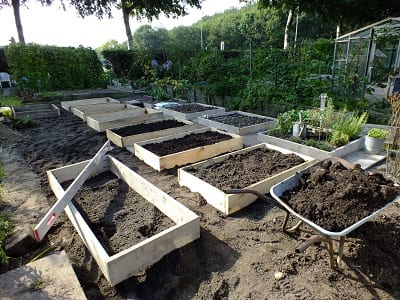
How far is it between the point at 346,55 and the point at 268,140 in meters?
7.23

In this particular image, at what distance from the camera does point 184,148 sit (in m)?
4.54

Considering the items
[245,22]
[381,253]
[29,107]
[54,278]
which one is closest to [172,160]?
[54,278]

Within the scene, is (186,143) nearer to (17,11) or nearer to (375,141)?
(375,141)

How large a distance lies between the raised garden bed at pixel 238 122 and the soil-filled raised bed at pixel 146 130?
519 millimetres

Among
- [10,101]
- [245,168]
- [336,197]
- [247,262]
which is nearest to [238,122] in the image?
[245,168]

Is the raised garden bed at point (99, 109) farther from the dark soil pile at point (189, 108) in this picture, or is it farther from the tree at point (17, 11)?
the tree at point (17, 11)

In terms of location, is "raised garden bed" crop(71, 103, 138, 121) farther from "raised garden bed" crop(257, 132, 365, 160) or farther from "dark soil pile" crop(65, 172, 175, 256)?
"raised garden bed" crop(257, 132, 365, 160)

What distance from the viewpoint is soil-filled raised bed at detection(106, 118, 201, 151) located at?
5.15 m

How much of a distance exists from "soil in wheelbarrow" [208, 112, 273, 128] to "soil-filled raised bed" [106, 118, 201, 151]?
83 cm

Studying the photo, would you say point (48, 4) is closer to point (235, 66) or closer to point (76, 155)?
point (235, 66)

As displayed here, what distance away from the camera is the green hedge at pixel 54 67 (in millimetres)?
11430

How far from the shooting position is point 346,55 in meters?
9.80

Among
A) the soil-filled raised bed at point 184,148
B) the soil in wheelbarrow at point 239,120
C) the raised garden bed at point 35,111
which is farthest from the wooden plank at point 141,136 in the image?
the raised garden bed at point 35,111

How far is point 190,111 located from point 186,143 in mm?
2674
